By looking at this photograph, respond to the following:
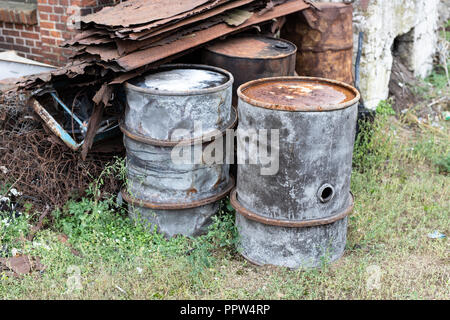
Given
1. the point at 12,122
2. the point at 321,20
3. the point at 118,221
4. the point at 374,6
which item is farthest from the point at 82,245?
the point at 374,6

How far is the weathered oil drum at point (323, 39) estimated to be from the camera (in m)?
5.27

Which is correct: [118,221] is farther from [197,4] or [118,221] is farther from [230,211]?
[197,4]

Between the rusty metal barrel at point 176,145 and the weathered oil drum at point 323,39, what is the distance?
60.1 inches

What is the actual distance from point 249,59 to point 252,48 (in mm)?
291

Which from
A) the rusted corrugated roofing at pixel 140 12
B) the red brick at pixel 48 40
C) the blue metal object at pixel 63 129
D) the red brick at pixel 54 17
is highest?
the rusted corrugated roofing at pixel 140 12

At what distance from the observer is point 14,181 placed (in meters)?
4.44

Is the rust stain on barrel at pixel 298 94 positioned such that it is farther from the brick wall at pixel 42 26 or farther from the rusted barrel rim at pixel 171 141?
the brick wall at pixel 42 26

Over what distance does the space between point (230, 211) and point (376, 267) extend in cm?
130

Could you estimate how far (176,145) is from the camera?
3781 mm

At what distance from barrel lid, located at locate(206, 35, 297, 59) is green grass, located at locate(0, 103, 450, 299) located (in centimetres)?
132

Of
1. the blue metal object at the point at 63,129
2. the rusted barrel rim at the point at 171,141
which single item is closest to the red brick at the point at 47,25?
the blue metal object at the point at 63,129

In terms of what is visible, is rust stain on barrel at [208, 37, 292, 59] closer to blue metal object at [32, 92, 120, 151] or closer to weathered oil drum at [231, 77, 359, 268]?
weathered oil drum at [231, 77, 359, 268]

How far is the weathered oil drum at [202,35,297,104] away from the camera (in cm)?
431

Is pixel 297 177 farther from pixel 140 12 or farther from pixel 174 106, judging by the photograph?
pixel 140 12
